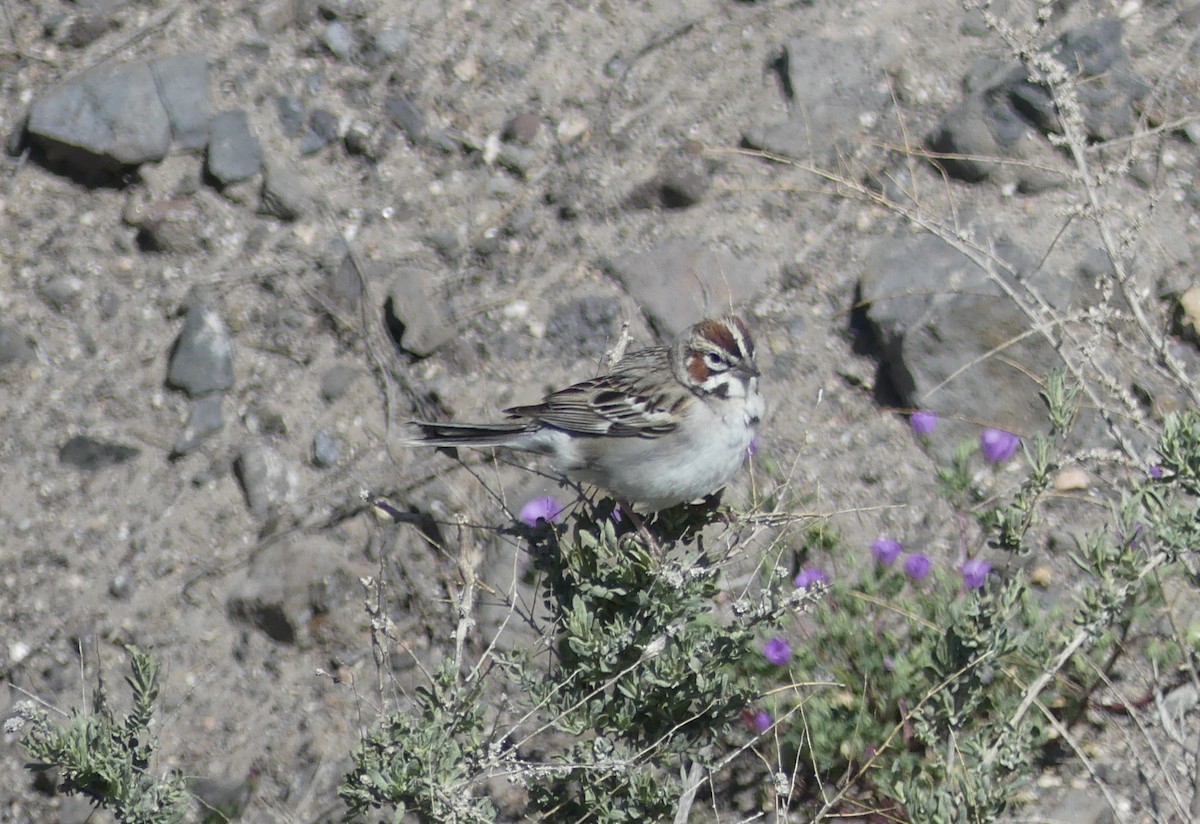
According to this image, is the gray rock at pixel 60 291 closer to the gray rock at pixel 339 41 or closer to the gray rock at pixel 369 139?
the gray rock at pixel 369 139

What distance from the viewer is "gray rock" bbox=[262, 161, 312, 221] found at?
253 inches

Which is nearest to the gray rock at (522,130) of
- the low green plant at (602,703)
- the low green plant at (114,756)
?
the low green plant at (602,703)

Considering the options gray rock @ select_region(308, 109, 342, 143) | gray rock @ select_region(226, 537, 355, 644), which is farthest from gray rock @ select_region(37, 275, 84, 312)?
gray rock @ select_region(226, 537, 355, 644)

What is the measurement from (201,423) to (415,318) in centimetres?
106

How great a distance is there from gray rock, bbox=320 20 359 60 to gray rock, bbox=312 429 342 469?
2.18 metres

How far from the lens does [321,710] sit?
5262 mm

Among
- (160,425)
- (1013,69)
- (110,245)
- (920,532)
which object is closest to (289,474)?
(160,425)

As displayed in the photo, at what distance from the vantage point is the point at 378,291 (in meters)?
6.22

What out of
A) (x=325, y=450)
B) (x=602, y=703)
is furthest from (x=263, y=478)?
(x=602, y=703)

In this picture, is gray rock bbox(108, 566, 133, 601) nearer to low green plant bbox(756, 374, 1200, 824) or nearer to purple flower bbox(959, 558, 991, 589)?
low green plant bbox(756, 374, 1200, 824)

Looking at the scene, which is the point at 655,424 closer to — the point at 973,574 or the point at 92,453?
the point at 973,574

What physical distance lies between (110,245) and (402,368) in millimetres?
1600

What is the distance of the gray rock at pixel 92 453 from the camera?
580 cm

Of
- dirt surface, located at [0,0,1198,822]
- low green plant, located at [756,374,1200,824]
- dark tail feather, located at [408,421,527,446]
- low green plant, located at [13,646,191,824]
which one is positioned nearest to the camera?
low green plant, located at [13,646,191,824]
